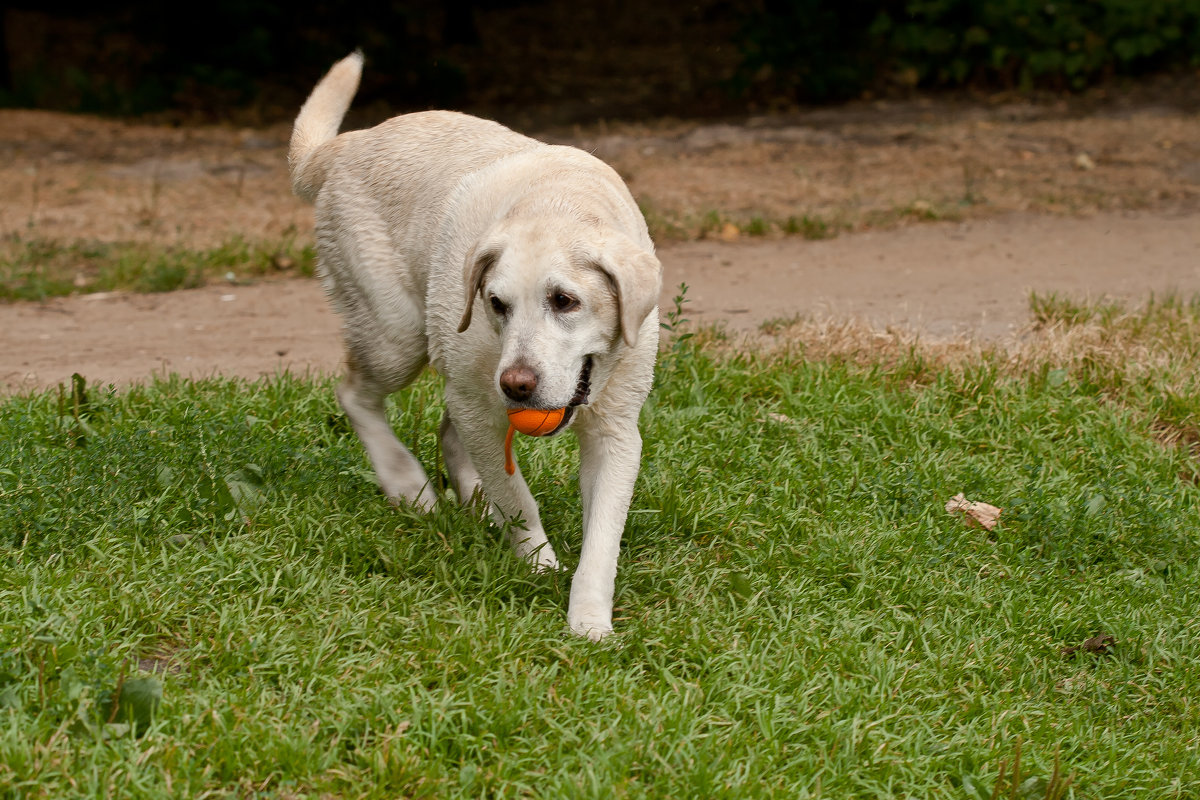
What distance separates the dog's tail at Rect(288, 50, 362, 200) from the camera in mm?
A: 4754

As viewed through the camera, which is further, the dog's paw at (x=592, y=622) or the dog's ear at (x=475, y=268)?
the dog's paw at (x=592, y=622)

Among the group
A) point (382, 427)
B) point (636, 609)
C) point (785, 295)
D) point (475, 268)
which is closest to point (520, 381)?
point (475, 268)

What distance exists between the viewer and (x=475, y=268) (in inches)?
136

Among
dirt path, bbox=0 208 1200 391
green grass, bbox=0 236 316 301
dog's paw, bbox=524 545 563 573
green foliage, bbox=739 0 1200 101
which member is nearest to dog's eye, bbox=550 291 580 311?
dog's paw, bbox=524 545 563 573

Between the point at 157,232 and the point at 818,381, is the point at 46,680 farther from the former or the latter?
the point at 157,232

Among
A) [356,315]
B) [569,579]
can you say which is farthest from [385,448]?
[569,579]

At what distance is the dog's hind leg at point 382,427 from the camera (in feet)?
14.1

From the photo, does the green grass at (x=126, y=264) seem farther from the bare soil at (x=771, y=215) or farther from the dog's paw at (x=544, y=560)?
the dog's paw at (x=544, y=560)

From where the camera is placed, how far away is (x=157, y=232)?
8.70m

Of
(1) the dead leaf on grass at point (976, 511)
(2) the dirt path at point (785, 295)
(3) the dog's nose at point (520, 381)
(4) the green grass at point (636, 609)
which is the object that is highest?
(3) the dog's nose at point (520, 381)

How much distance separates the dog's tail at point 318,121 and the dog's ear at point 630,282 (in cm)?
175

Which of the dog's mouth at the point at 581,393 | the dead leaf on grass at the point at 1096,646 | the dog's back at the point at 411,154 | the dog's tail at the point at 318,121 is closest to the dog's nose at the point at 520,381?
the dog's mouth at the point at 581,393

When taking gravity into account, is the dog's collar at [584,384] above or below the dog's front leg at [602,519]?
above

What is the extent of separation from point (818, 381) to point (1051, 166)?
6.18 m
